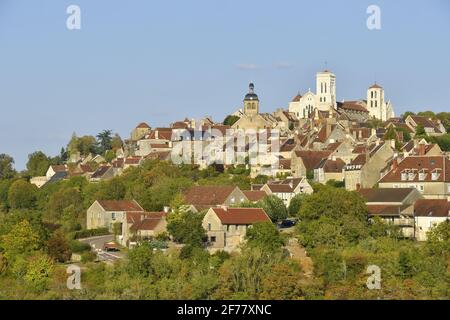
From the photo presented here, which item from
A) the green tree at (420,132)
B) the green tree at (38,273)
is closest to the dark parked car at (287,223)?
the green tree at (38,273)

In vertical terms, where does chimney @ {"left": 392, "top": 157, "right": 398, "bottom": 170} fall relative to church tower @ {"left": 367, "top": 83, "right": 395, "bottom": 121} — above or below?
below

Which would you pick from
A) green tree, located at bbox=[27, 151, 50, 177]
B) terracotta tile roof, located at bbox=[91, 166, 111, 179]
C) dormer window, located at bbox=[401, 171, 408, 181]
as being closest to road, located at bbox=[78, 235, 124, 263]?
dormer window, located at bbox=[401, 171, 408, 181]

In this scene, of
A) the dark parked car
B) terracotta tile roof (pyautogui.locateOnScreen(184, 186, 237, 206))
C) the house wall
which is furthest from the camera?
terracotta tile roof (pyautogui.locateOnScreen(184, 186, 237, 206))

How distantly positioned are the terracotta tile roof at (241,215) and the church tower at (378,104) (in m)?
41.3

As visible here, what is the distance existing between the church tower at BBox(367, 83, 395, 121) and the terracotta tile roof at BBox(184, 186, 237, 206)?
36755 mm

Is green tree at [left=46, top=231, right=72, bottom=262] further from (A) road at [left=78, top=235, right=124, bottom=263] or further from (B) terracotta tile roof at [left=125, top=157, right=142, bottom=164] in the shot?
(B) terracotta tile roof at [left=125, top=157, right=142, bottom=164]

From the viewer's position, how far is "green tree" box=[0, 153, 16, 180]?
8625 cm

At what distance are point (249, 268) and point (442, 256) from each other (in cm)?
694

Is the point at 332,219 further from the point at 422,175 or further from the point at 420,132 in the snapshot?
the point at 420,132

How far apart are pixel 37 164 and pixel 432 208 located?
37.0m

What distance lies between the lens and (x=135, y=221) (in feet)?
190
